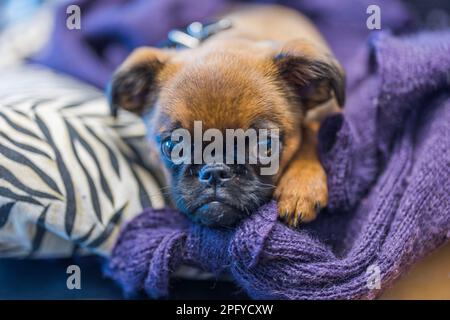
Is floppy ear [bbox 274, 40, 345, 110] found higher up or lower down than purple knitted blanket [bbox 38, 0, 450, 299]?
higher up

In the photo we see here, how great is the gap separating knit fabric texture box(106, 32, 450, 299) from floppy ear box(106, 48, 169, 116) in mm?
338

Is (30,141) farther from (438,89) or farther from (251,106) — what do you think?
(438,89)

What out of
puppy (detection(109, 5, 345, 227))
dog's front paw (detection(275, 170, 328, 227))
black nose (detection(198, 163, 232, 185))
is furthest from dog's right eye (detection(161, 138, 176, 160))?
dog's front paw (detection(275, 170, 328, 227))

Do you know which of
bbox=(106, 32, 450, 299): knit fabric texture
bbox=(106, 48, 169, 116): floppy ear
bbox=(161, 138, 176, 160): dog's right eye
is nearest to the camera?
bbox=(106, 32, 450, 299): knit fabric texture

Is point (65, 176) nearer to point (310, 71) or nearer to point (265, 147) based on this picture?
point (265, 147)

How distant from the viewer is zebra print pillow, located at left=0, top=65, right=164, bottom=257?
4.25 feet

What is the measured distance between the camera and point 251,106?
1.23m

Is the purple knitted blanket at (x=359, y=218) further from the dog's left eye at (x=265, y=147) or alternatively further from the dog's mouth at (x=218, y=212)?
the dog's left eye at (x=265, y=147)

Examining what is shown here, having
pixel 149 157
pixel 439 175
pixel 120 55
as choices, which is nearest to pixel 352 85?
pixel 439 175

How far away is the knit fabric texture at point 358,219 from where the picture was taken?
1.14 metres

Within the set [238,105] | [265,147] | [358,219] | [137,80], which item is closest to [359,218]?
[358,219]

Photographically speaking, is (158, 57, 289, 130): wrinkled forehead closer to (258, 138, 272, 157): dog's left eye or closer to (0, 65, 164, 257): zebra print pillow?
(258, 138, 272, 157): dog's left eye
